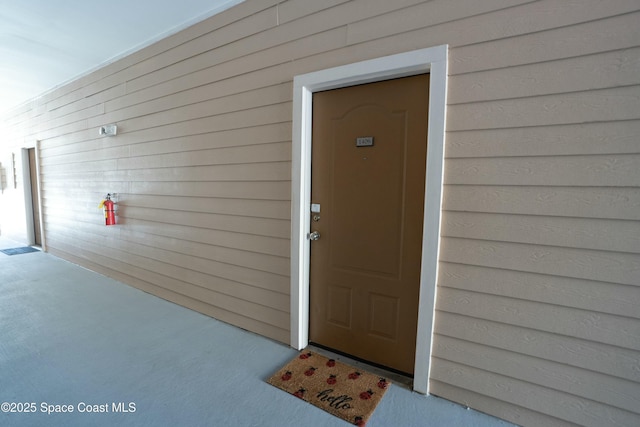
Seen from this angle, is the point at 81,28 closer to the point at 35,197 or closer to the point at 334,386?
the point at 334,386

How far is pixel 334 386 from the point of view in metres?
1.85

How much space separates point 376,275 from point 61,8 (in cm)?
343

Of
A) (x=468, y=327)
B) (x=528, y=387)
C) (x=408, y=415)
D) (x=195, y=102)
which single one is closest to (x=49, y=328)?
(x=195, y=102)

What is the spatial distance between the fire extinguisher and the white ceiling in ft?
5.67

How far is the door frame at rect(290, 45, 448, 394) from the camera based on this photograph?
1.63 m

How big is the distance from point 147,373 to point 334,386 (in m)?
1.26

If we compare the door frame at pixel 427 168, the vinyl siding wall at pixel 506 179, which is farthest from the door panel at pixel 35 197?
the door frame at pixel 427 168

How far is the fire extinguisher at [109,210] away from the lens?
365 centimetres

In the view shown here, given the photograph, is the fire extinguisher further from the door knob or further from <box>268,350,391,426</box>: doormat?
<box>268,350,391,426</box>: doormat

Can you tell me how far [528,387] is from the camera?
1.53 metres

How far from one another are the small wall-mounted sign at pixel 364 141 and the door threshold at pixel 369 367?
1.51 meters

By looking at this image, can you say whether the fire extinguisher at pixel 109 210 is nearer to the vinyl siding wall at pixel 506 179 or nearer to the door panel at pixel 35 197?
the vinyl siding wall at pixel 506 179

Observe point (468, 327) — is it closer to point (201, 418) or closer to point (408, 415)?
point (408, 415)

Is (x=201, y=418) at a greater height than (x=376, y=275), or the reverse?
(x=376, y=275)
